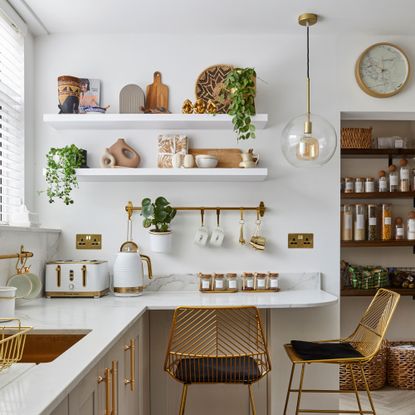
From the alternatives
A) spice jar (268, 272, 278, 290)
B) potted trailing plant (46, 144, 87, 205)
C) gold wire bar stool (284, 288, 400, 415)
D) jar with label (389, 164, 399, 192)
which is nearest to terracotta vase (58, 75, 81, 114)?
potted trailing plant (46, 144, 87, 205)

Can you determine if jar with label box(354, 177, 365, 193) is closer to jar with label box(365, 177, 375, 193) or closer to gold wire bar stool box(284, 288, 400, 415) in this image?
jar with label box(365, 177, 375, 193)

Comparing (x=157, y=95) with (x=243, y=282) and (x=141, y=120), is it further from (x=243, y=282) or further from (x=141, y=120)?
(x=243, y=282)

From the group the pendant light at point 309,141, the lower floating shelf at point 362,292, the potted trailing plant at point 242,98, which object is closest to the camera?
the pendant light at point 309,141

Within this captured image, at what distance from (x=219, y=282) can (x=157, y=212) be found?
21.6 inches

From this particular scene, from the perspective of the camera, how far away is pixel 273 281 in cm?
332

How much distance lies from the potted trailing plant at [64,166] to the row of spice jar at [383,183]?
7.21ft

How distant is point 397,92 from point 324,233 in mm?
975

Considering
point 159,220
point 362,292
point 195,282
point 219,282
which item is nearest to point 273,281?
point 219,282

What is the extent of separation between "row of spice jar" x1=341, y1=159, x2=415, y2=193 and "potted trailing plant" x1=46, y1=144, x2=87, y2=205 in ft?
7.21

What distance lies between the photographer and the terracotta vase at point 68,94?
322cm

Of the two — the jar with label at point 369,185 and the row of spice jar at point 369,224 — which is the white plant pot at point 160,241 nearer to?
the row of spice jar at point 369,224

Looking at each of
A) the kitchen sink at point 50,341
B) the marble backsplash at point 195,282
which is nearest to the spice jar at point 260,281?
the marble backsplash at point 195,282

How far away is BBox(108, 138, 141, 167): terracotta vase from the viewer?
336cm

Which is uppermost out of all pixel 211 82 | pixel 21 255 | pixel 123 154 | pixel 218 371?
pixel 211 82
